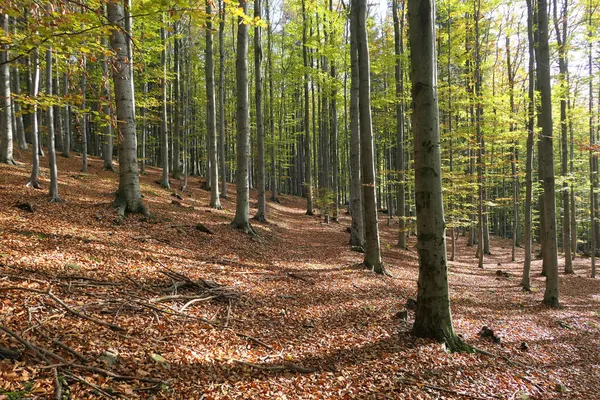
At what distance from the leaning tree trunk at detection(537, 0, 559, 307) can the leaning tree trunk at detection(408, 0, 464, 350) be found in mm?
6153

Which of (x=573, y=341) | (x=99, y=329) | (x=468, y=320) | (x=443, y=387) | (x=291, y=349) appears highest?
(x=99, y=329)

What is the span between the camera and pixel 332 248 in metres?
12.7

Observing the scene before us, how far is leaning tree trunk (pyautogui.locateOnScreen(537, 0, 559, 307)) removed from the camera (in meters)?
8.91

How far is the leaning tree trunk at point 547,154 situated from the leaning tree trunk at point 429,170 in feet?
20.2

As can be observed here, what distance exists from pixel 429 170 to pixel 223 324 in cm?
379

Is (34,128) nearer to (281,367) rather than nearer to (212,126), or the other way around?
(212,126)

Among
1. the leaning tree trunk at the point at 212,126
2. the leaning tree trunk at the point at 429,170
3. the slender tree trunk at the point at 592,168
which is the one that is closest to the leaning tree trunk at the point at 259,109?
the leaning tree trunk at the point at 212,126

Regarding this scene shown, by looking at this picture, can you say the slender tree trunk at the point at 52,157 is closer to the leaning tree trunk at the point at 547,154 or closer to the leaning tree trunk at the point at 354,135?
the leaning tree trunk at the point at 354,135

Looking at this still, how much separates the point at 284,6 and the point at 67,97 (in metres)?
25.2

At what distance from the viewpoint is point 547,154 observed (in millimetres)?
9102

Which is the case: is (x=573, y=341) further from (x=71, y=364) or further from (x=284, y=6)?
(x=284, y=6)

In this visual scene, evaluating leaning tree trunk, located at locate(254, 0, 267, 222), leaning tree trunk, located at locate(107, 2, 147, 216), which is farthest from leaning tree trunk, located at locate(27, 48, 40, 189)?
leaning tree trunk, located at locate(254, 0, 267, 222)

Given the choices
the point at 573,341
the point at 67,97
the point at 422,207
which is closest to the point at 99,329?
the point at 67,97

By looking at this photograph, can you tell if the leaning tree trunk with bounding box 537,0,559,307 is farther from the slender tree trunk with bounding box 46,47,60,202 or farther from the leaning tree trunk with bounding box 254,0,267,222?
the slender tree trunk with bounding box 46,47,60,202
